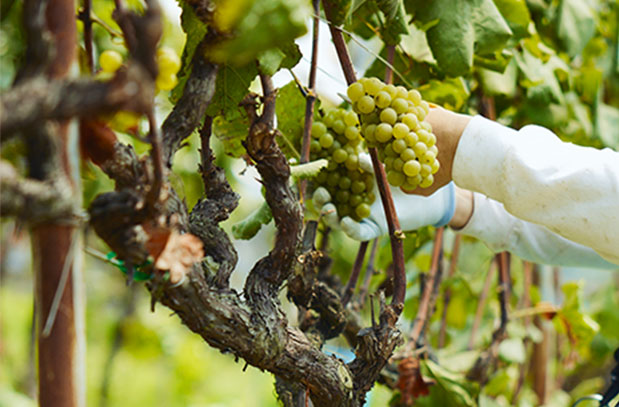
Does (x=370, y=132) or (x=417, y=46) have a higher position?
(x=417, y=46)

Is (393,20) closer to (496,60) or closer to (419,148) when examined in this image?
(419,148)

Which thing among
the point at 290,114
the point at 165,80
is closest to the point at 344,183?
the point at 290,114

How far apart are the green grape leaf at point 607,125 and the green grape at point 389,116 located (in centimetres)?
92

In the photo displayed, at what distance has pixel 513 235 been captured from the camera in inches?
43.3

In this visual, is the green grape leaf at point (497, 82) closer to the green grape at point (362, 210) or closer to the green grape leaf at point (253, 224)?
the green grape at point (362, 210)

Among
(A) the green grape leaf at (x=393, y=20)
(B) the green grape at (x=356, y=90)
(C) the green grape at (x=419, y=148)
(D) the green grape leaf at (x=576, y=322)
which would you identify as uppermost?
(A) the green grape leaf at (x=393, y=20)

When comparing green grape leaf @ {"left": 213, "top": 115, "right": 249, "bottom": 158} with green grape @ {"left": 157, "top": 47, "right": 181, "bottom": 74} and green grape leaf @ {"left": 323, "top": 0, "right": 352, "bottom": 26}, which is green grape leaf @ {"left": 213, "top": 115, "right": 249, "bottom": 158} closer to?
green grape leaf @ {"left": 323, "top": 0, "right": 352, "bottom": 26}

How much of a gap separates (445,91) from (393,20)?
233 millimetres

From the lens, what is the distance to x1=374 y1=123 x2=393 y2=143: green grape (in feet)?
2.31

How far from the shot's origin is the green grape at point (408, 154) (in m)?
0.70

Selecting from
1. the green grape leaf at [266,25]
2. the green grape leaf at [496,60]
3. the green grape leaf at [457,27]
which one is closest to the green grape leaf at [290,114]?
the green grape leaf at [457,27]

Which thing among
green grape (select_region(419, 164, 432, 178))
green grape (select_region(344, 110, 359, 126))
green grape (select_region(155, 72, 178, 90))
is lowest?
green grape (select_region(419, 164, 432, 178))

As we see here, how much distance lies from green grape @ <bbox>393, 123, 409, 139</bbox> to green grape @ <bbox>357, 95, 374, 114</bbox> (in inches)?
1.5

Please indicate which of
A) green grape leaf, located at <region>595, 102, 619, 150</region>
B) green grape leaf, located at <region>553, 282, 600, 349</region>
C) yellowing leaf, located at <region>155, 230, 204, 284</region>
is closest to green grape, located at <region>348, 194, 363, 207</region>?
yellowing leaf, located at <region>155, 230, 204, 284</region>
